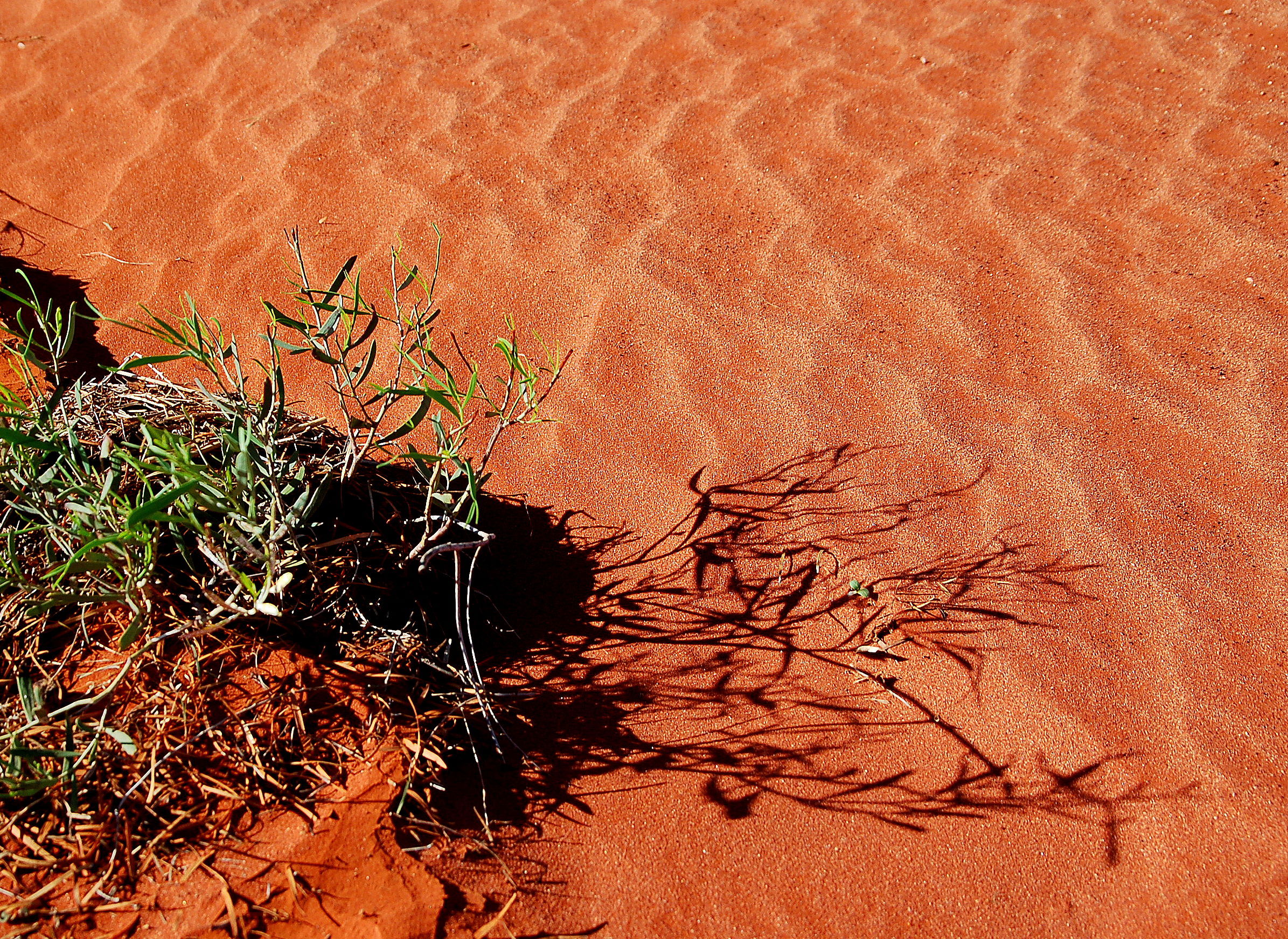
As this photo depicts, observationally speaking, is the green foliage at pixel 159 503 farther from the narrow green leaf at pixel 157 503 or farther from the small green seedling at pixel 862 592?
the small green seedling at pixel 862 592

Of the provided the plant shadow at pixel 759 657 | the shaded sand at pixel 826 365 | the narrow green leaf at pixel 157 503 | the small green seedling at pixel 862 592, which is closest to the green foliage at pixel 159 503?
the narrow green leaf at pixel 157 503

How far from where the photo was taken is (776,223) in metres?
2.84

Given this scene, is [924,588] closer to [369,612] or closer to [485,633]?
[485,633]

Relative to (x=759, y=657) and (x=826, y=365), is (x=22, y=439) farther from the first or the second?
(x=826, y=365)

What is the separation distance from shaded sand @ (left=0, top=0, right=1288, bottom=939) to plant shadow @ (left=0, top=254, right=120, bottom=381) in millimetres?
61

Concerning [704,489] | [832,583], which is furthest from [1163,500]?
[704,489]

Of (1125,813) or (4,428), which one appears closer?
(4,428)

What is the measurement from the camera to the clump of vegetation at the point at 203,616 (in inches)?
54.2

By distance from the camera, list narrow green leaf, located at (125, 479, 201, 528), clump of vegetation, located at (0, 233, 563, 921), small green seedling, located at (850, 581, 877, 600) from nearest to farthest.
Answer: narrow green leaf, located at (125, 479, 201, 528) → clump of vegetation, located at (0, 233, 563, 921) → small green seedling, located at (850, 581, 877, 600)

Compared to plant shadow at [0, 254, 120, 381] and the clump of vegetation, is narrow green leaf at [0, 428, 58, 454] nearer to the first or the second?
the clump of vegetation

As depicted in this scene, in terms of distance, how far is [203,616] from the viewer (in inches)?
60.7

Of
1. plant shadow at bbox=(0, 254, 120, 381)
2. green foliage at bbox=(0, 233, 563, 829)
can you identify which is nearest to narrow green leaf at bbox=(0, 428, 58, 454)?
green foliage at bbox=(0, 233, 563, 829)

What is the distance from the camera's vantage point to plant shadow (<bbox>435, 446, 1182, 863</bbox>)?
5.14 feet

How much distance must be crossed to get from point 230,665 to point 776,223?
194cm
